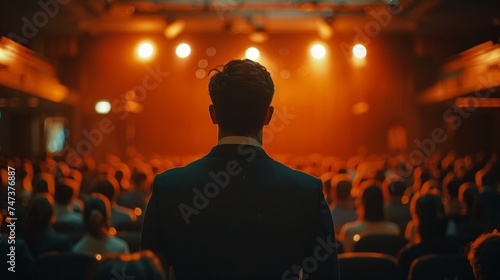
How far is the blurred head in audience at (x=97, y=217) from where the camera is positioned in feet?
17.9

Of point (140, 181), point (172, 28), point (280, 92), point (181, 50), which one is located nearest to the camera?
point (140, 181)

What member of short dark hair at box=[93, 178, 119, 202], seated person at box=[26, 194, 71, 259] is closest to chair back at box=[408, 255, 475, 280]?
seated person at box=[26, 194, 71, 259]

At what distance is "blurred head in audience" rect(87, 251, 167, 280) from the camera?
1494 mm

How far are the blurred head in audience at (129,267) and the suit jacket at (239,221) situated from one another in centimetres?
69

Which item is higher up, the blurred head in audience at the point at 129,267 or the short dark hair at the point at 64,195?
the short dark hair at the point at 64,195

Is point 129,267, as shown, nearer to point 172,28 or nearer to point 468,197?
point 468,197

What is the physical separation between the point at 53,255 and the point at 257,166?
241 centimetres

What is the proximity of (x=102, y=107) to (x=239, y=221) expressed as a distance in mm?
25341

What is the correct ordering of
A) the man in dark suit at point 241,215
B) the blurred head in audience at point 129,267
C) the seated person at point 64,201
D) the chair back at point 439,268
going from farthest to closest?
the seated person at point 64,201 → the chair back at point 439,268 → the man in dark suit at point 241,215 → the blurred head in audience at point 129,267

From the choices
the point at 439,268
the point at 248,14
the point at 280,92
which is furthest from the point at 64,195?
the point at 280,92

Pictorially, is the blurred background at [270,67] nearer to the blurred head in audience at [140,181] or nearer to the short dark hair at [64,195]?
the blurred head in audience at [140,181]

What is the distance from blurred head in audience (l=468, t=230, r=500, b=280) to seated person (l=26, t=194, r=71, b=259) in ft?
11.9

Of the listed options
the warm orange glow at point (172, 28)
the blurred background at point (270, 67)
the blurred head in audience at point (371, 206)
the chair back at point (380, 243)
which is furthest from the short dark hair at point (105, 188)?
the warm orange glow at point (172, 28)

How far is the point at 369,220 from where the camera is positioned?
6.49 m
